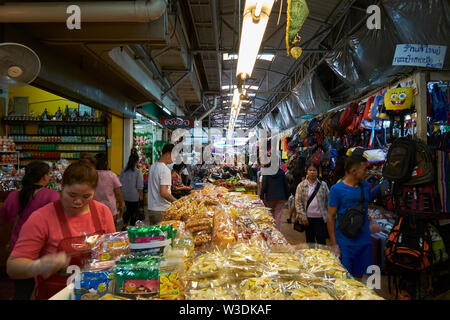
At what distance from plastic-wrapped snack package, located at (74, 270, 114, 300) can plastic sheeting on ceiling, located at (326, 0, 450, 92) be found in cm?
400

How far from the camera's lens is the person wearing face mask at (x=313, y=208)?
374 cm

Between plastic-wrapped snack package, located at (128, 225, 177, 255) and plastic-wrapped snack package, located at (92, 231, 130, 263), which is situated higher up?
plastic-wrapped snack package, located at (128, 225, 177, 255)

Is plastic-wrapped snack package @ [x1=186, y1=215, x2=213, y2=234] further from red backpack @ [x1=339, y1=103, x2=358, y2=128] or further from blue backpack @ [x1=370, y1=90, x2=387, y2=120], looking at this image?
red backpack @ [x1=339, y1=103, x2=358, y2=128]

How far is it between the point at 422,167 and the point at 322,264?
2177 millimetres

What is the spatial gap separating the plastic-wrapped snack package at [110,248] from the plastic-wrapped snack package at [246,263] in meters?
0.59

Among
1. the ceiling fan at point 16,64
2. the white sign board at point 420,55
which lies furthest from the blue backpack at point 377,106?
the ceiling fan at point 16,64

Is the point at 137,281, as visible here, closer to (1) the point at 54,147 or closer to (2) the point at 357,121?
(2) the point at 357,121

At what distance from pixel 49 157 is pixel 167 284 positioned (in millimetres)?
9125

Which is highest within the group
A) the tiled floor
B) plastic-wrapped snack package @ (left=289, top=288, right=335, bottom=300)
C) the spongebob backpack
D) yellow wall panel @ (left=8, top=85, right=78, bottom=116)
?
yellow wall panel @ (left=8, top=85, right=78, bottom=116)

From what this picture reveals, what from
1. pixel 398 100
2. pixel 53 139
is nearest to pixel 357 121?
pixel 398 100

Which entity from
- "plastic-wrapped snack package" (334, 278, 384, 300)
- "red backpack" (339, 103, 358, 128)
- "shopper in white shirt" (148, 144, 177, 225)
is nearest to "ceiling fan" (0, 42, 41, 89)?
"shopper in white shirt" (148, 144, 177, 225)

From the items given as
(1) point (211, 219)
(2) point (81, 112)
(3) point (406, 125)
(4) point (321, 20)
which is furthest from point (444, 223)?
(2) point (81, 112)

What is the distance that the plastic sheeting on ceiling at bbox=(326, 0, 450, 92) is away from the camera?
3.00 m

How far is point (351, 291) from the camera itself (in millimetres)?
1089
